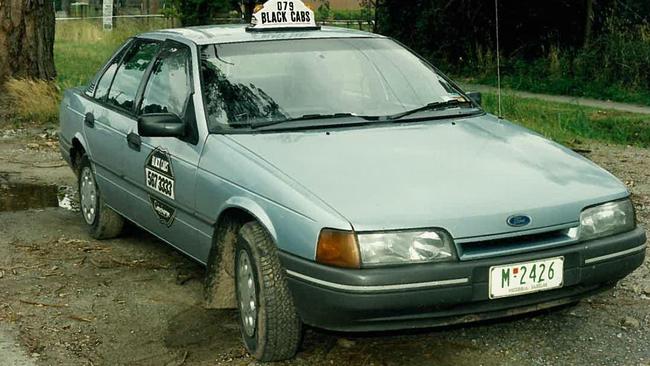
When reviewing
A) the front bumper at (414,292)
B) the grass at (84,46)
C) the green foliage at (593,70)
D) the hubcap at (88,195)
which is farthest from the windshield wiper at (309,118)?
the green foliage at (593,70)

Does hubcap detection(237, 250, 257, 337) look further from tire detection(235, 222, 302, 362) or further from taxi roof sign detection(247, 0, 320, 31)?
taxi roof sign detection(247, 0, 320, 31)

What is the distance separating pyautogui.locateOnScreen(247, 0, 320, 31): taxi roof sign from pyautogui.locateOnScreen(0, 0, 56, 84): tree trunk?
771cm

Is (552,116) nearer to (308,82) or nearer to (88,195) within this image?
(88,195)

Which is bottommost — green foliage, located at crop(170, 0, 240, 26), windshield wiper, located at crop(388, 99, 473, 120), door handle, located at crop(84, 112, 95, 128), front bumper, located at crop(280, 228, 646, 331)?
front bumper, located at crop(280, 228, 646, 331)

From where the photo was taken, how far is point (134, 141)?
18.9 feet

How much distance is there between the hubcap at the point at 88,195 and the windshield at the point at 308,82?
5.47 ft

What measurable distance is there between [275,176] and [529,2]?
1705 centimetres

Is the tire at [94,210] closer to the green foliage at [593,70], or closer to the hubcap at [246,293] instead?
the hubcap at [246,293]

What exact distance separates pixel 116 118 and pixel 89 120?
0.52 meters

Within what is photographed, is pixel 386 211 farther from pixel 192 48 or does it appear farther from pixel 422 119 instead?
pixel 192 48

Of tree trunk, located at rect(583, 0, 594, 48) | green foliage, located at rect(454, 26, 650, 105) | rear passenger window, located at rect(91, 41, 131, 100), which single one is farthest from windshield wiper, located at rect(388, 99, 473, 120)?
tree trunk, located at rect(583, 0, 594, 48)

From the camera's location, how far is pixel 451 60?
70.0 ft

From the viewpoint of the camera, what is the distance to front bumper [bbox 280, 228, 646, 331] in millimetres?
3998

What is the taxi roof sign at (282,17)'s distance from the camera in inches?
235
